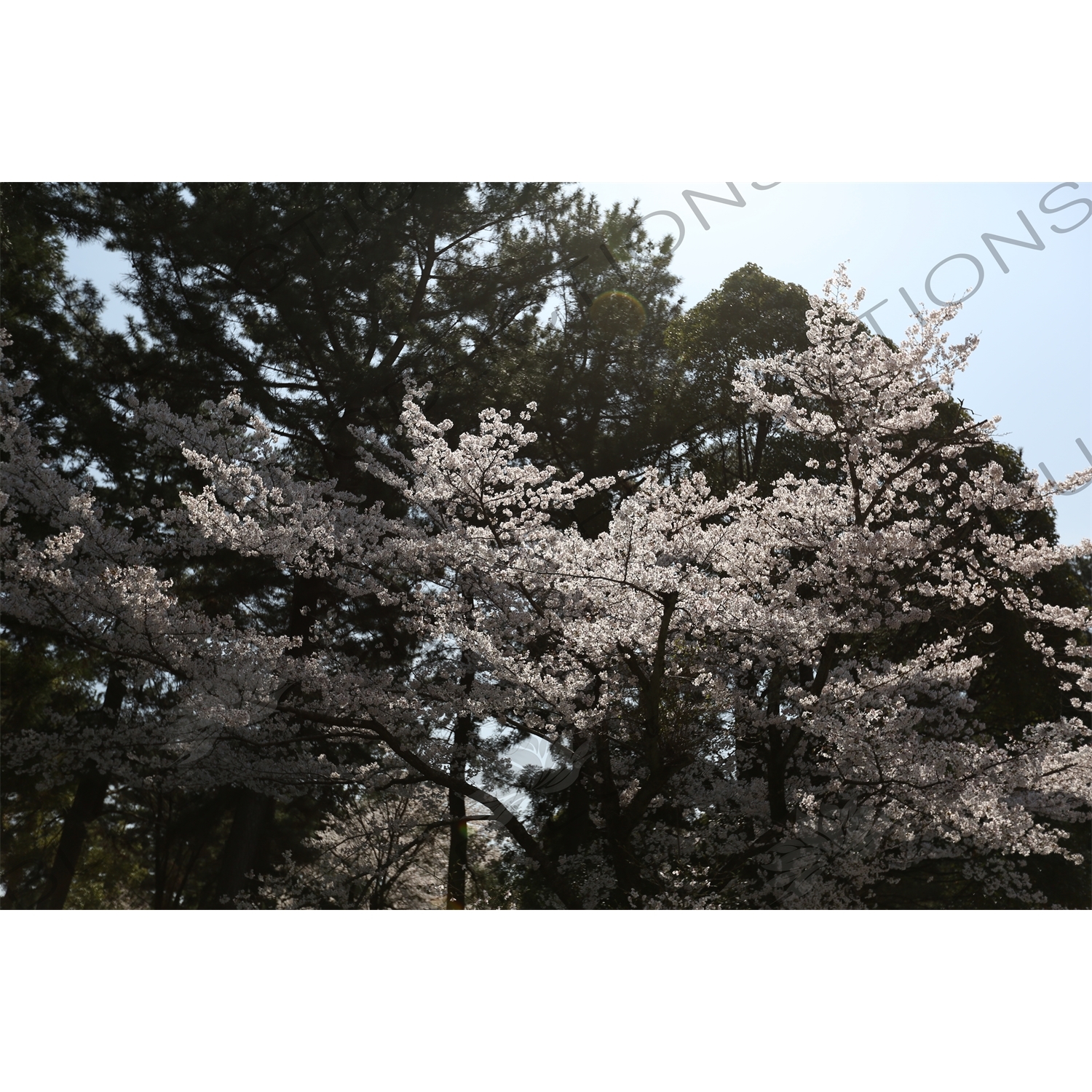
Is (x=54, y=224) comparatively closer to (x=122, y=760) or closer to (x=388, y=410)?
(x=388, y=410)

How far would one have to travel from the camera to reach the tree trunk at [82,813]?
6141 mm

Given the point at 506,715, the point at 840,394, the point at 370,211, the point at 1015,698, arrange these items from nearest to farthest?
the point at 840,394 → the point at 506,715 → the point at 1015,698 → the point at 370,211

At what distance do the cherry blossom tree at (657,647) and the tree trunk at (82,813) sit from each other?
0.41 m

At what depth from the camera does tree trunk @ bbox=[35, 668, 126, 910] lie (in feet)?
20.1

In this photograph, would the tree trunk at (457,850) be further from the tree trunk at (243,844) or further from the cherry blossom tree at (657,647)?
the tree trunk at (243,844)

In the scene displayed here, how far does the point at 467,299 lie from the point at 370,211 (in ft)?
3.13

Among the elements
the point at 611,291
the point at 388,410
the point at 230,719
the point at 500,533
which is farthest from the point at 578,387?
the point at 230,719

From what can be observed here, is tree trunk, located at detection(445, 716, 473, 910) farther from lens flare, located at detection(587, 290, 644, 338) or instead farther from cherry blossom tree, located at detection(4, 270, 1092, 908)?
lens flare, located at detection(587, 290, 644, 338)

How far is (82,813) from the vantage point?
6309 millimetres

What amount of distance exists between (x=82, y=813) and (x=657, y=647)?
15.8 ft

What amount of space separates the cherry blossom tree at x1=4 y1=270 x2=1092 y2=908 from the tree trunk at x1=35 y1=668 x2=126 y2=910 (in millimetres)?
407

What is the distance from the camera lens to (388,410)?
6.36m

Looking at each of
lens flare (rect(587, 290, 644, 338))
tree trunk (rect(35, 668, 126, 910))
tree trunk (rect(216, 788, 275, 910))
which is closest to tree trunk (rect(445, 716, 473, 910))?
tree trunk (rect(216, 788, 275, 910))

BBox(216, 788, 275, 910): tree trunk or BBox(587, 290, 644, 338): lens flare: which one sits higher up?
BBox(587, 290, 644, 338): lens flare
